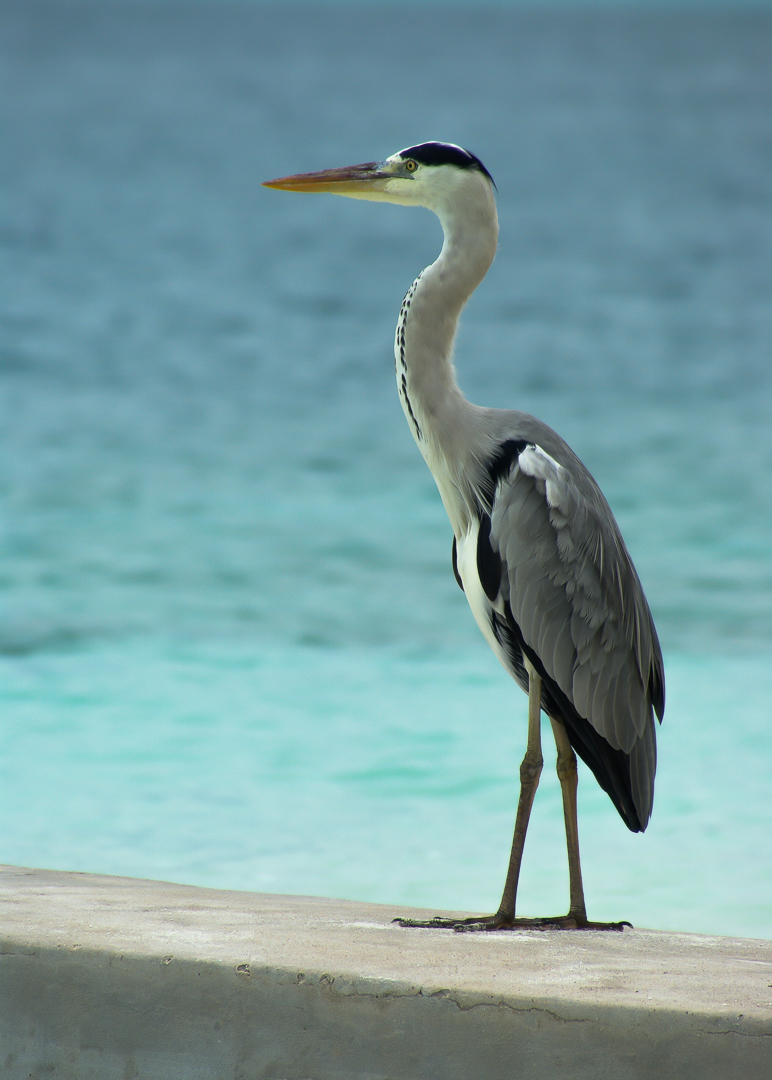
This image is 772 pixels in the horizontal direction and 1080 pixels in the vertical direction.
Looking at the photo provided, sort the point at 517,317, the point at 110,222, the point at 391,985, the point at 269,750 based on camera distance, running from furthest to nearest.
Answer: the point at 110,222 → the point at 517,317 → the point at 269,750 → the point at 391,985

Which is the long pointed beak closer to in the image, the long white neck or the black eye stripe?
the black eye stripe

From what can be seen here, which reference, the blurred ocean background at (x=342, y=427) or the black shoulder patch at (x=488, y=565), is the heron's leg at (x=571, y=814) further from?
the blurred ocean background at (x=342, y=427)

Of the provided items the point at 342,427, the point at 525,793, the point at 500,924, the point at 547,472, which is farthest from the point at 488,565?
the point at 342,427

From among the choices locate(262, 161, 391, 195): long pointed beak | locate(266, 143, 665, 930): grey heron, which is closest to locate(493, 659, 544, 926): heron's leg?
locate(266, 143, 665, 930): grey heron

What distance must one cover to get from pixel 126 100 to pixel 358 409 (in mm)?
6129

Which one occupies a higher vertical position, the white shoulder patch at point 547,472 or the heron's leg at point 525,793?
the white shoulder patch at point 547,472

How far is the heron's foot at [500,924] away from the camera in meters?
1.98

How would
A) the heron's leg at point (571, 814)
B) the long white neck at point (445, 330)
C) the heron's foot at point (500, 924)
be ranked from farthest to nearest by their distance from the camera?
the long white neck at point (445, 330) → the heron's leg at point (571, 814) → the heron's foot at point (500, 924)

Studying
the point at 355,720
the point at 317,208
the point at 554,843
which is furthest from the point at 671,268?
the point at 554,843

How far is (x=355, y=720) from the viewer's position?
16.2 feet

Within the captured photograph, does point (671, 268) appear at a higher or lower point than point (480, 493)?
higher

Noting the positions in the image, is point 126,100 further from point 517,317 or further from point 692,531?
point 692,531

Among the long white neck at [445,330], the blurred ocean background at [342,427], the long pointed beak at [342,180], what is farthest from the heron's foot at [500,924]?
the blurred ocean background at [342,427]

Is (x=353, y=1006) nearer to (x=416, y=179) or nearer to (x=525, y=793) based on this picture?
(x=525, y=793)
